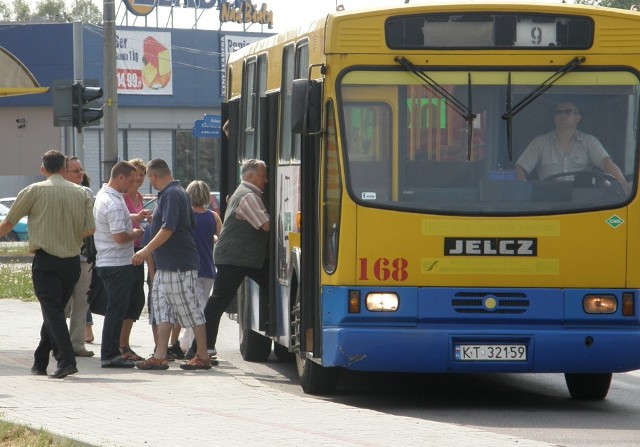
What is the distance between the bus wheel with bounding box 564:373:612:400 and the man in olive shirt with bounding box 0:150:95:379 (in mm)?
3920

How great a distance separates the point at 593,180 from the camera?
432 inches

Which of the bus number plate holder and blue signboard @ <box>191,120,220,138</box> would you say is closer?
the bus number plate holder

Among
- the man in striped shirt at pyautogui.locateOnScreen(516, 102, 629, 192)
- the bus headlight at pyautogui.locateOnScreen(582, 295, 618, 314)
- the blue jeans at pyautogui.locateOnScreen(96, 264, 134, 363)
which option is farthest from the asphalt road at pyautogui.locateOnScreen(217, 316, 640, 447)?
the man in striped shirt at pyautogui.locateOnScreen(516, 102, 629, 192)

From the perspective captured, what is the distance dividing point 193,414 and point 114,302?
3.42 meters

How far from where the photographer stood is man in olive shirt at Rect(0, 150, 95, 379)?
12070mm

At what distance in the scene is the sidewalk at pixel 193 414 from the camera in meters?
8.72

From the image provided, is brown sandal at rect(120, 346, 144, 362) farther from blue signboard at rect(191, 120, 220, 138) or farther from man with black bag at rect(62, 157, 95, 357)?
blue signboard at rect(191, 120, 220, 138)

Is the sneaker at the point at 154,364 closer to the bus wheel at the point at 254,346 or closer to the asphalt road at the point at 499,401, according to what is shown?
the asphalt road at the point at 499,401

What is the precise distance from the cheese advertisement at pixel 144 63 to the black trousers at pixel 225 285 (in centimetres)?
4951

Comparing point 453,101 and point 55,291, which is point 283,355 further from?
Result: point 453,101

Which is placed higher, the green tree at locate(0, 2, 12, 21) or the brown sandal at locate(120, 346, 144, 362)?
the green tree at locate(0, 2, 12, 21)

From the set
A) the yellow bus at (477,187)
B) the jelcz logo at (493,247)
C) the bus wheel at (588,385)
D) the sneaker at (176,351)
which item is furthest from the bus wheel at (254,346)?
the jelcz logo at (493,247)

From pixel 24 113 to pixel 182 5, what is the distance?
30.8 feet

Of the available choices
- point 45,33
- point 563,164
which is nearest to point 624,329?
point 563,164
